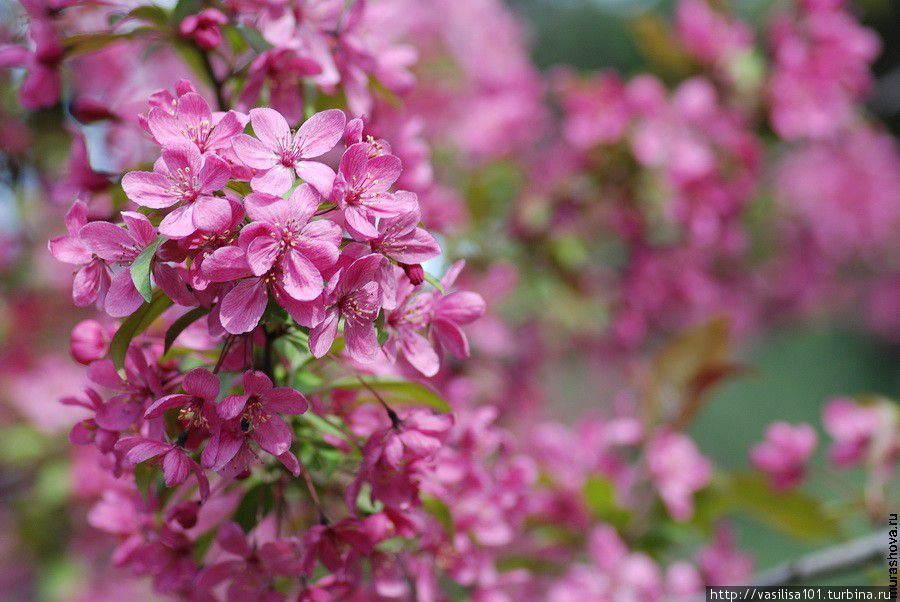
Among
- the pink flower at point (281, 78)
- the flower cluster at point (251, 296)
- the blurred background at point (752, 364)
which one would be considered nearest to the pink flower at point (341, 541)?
the flower cluster at point (251, 296)

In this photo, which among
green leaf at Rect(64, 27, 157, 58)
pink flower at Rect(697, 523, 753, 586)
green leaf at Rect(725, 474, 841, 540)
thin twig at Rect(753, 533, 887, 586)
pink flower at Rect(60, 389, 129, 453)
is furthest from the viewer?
pink flower at Rect(697, 523, 753, 586)

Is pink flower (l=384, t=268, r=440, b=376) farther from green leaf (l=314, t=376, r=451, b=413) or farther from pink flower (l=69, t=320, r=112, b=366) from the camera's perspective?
pink flower (l=69, t=320, r=112, b=366)

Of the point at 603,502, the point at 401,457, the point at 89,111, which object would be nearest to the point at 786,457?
the point at 603,502

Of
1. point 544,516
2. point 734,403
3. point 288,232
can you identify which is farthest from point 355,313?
point 734,403

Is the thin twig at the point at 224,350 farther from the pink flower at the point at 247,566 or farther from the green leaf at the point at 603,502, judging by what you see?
the green leaf at the point at 603,502

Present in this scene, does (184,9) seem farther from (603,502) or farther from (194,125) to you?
(603,502)

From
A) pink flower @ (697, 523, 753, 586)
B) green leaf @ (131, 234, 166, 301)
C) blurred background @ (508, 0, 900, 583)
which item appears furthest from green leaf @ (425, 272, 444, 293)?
blurred background @ (508, 0, 900, 583)
